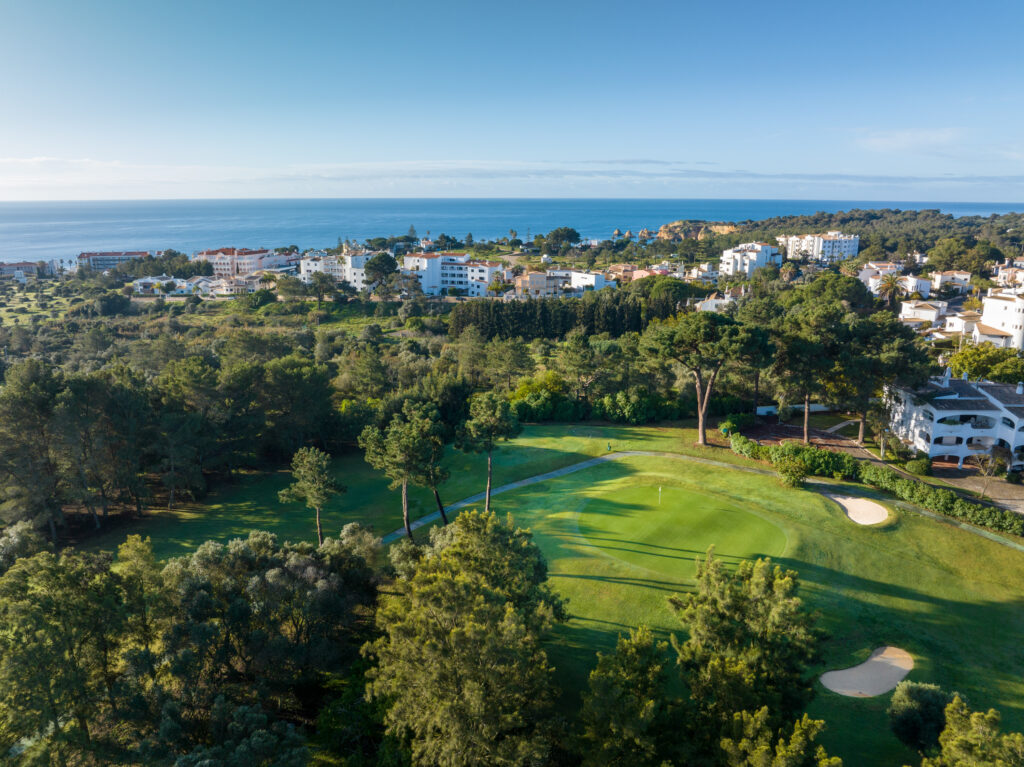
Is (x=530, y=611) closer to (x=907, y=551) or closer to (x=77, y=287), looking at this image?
(x=907, y=551)

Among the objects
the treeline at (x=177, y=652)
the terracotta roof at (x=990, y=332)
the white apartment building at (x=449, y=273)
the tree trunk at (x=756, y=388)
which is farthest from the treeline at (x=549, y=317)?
the treeline at (x=177, y=652)

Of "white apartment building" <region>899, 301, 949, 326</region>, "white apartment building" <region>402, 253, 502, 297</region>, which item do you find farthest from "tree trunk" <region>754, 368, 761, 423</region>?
"white apartment building" <region>402, 253, 502, 297</region>

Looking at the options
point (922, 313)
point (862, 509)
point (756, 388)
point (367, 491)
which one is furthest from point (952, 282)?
point (367, 491)

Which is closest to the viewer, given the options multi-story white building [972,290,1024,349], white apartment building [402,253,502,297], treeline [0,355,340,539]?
treeline [0,355,340,539]

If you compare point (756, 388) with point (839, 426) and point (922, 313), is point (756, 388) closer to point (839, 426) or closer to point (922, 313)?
point (839, 426)

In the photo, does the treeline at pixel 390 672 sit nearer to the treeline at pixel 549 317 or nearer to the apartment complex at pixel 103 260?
the treeline at pixel 549 317

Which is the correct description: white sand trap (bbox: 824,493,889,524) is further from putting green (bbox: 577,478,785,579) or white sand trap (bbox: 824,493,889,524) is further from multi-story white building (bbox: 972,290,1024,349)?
multi-story white building (bbox: 972,290,1024,349)

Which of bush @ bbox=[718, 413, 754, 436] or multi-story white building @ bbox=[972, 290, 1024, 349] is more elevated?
multi-story white building @ bbox=[972, 290, 1024, 349]
